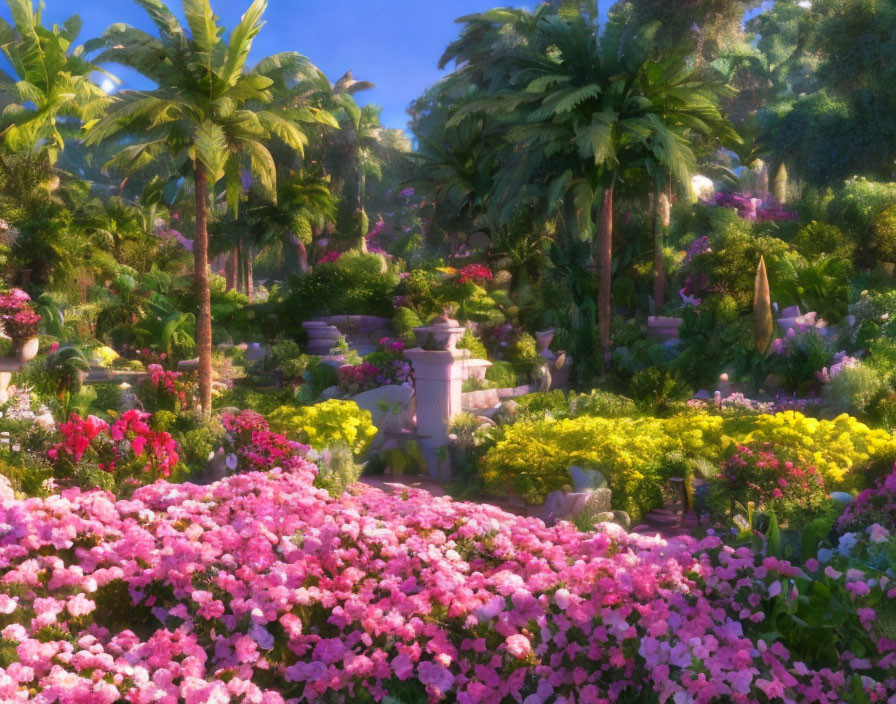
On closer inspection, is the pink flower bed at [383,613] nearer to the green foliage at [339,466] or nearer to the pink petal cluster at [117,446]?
the pink petal cluster at [117,446]

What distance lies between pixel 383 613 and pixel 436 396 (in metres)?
7.04

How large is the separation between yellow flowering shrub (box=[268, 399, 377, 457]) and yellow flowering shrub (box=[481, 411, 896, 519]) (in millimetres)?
1518

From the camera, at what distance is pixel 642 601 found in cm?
378

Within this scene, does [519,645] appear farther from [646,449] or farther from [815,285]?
[815,285]

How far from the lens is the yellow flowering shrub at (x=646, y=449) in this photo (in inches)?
306

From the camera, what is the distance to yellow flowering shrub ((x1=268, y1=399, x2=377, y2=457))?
8.80 metres

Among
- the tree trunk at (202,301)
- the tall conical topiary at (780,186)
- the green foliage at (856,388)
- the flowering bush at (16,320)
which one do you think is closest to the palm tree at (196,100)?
the tree trunk at (202,301)

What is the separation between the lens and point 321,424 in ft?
29.3

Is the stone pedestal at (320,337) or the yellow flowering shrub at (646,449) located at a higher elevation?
the stone pedestal at (320,337)

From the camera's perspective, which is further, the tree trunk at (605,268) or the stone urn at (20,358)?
the tree trunk at (605,268)

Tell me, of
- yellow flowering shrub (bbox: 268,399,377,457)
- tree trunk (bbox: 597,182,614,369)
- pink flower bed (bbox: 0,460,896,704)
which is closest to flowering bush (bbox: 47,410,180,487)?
yellow flowering shrub (bbox: 268,399,377,457)

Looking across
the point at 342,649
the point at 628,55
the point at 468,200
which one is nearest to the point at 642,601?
the point at 342,649

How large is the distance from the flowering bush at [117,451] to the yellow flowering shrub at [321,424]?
72.1 inches

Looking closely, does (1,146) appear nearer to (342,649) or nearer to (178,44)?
(178,44)
